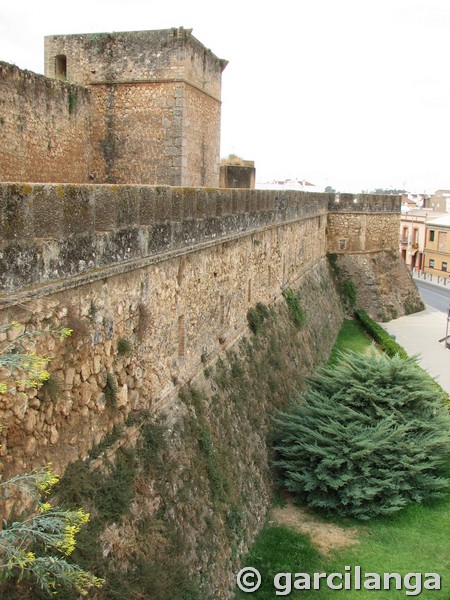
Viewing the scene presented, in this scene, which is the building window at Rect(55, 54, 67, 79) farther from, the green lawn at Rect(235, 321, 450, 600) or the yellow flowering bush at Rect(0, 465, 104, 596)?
the yellow flowering bush at Rect(0, 465, 104, 596)

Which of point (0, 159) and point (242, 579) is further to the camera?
point (0, 159)

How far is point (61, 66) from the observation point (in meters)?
13.7

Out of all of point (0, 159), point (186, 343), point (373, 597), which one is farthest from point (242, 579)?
point (0, 159)

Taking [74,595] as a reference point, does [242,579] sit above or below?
below

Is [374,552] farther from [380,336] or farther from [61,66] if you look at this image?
[380,336]

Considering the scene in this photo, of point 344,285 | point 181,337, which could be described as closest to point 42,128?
point 181,337

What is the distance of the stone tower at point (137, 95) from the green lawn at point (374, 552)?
7.45m

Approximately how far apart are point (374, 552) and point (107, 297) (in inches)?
235

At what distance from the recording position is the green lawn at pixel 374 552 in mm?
8258

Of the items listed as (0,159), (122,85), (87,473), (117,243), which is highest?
(122,85)

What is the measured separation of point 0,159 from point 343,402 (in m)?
7.26

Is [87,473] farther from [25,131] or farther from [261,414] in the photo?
[25,131]

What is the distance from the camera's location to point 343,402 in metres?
11.6

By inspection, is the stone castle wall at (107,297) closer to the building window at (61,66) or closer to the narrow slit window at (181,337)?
the narrow slit window at (181,337)
